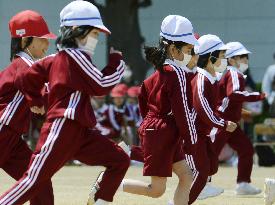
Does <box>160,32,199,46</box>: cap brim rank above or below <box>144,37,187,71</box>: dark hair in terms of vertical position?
above

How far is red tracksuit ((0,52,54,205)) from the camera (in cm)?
802

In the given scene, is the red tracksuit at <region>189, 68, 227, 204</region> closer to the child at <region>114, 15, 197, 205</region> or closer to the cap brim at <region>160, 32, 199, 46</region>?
the child at <region>114, 15, 197, 205</region>

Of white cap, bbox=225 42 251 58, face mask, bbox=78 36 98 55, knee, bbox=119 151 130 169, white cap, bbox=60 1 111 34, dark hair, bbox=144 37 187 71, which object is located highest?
white cap, bbox=60 1 111 34

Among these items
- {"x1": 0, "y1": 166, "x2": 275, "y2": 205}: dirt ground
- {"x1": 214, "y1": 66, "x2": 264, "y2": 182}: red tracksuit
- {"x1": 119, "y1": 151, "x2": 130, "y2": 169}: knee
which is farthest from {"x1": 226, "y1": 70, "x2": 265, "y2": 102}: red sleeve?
{"x1": 119, "y1": 151, "x2": 130, "y2": 169}: knee

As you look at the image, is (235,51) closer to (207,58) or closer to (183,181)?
(207,58)

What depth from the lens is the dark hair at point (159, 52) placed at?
8891 millimetres

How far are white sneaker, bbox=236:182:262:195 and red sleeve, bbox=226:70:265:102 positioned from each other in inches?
38.9

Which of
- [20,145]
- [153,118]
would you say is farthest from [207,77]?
[20,145]

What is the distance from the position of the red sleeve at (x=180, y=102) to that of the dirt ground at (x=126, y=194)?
2211mm

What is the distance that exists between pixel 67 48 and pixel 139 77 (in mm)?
15135

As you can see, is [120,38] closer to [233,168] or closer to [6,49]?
[6,49]

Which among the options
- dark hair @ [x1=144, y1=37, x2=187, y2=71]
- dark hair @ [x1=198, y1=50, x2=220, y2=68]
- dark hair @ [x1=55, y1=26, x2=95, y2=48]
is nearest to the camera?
dark hair @ [x1=55, y1=26, x2=95, y2=48]

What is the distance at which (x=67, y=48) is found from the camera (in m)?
7.52

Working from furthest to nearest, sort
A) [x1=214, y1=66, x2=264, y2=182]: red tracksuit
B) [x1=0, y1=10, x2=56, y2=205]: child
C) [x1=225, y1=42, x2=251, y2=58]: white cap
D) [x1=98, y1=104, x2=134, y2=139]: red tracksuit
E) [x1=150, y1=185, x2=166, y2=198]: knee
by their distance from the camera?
[x1=98, y1=104, x2=134, y2=139]: red tracksuit → [x1=225, y1=42, x2=251, y2=58]: white cap → [x1=214, y1=66, x2=264, y2=182]: red tracksuit → [x1=150, y1=185, x2=166, y2=198]: knee → [x1=0, y1=10, x2=56, y2=205]: child
